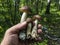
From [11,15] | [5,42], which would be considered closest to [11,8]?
[11,15]

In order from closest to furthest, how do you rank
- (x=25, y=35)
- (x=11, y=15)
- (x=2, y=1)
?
(x=25, y=35) → (x=11, y=15) → (x=2, y=1)

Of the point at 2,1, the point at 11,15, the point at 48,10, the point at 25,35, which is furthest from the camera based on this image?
the point at 48,10

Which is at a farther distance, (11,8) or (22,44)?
(11,8)

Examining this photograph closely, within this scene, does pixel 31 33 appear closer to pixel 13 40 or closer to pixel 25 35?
pixel 25 35

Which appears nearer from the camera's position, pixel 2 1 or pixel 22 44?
pixel 22 44

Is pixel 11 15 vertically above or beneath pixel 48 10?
above

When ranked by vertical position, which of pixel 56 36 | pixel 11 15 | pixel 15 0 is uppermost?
pixel 15 0

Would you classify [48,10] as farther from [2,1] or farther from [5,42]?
[5,42]

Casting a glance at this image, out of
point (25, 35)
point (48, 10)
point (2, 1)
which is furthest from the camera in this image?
point (48, 10)

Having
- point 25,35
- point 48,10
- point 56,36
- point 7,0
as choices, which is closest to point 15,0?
point 7,0
